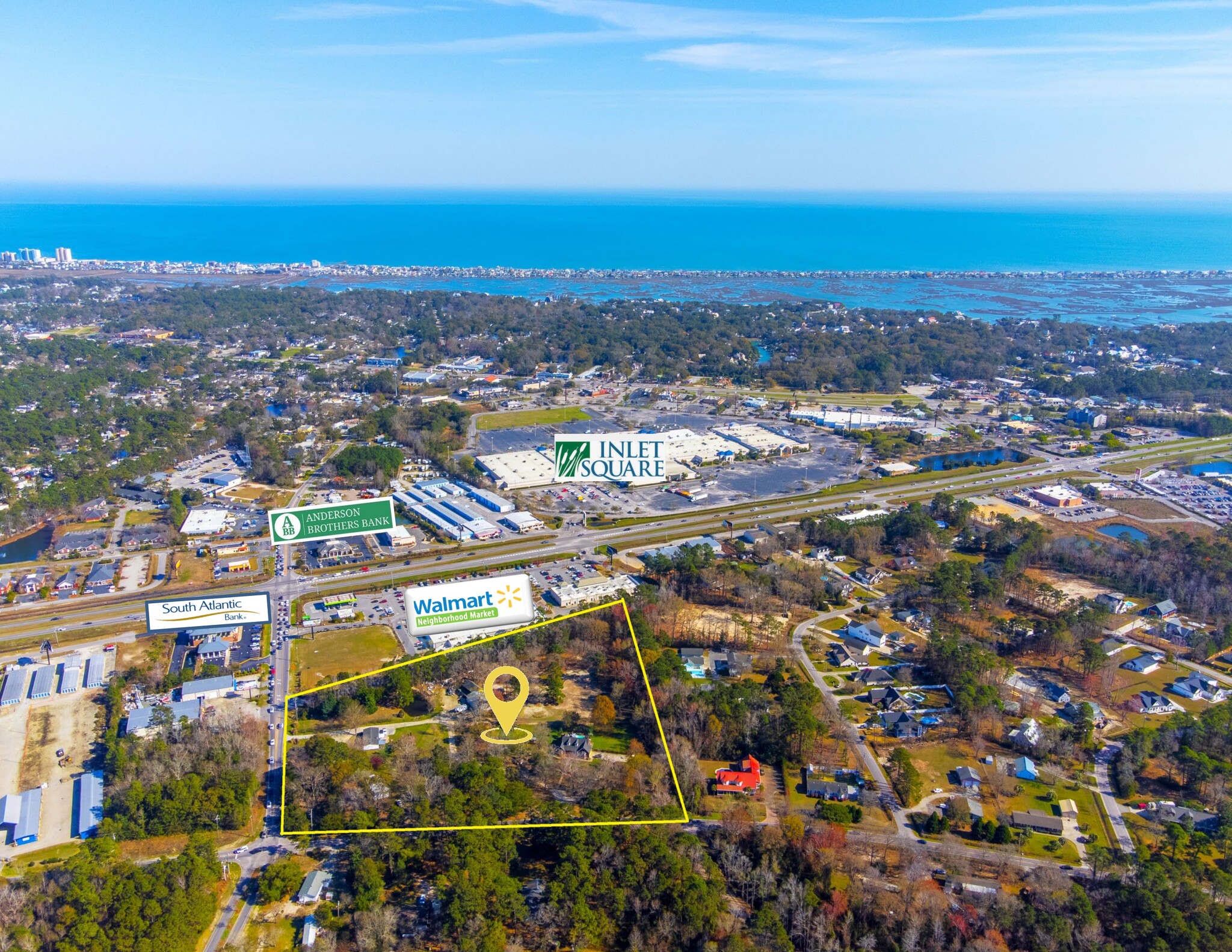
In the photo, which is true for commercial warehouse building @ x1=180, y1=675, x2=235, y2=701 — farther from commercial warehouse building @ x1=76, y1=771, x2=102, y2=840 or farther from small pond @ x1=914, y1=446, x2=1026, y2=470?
small pond @ x1=914, y1=446, x2=1026, y2=470

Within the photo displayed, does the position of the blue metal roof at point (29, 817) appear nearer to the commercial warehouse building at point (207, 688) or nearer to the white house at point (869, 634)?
the commercial warehouse building at point (207, 688)

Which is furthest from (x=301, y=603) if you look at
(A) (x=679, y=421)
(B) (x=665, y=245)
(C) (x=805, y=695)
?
(B) (x=665, y=245)

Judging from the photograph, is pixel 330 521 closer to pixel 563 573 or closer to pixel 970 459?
pixel 563 573

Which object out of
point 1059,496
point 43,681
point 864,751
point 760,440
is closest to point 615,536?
point 864,751

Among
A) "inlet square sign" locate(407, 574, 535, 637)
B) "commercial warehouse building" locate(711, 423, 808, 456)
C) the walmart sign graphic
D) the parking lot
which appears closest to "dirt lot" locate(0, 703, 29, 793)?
"inlet square sign" locate(407, 574, 535, 637)

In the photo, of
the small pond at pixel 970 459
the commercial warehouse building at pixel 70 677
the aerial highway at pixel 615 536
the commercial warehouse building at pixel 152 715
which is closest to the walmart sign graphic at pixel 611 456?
the commercial warehouse building at pixel 152 715

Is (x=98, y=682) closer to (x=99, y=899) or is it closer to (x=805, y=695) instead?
(x=99, y=899)
